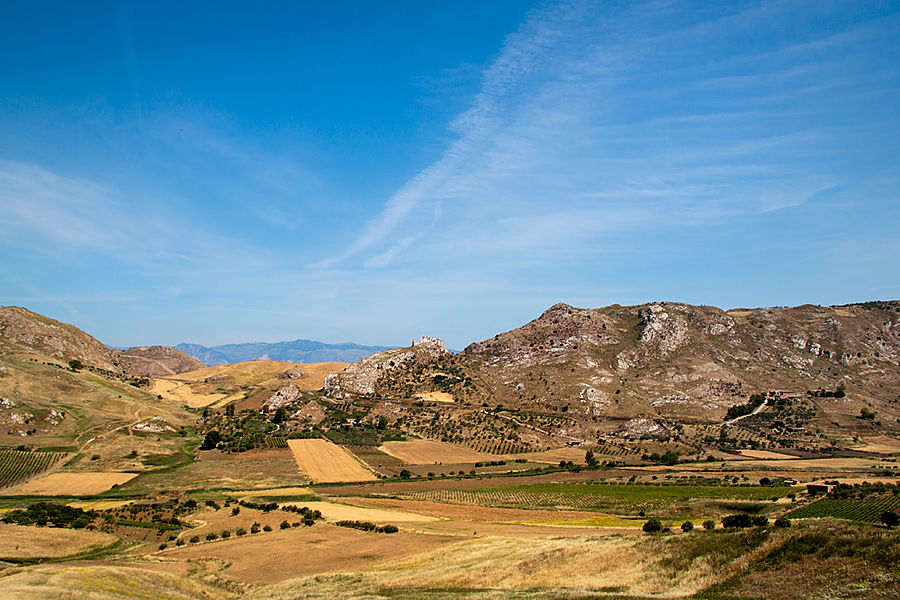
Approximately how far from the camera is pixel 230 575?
150 ft

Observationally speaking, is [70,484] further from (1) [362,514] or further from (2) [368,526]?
(2) [368,526]

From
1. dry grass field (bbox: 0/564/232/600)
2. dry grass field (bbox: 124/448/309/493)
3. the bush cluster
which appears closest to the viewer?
dry grass field (bbox: 0/564/232/600)

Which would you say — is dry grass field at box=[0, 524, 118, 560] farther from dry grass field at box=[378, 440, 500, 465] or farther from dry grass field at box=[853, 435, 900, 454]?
dry grass field at box=[853, 435, 900, 454]

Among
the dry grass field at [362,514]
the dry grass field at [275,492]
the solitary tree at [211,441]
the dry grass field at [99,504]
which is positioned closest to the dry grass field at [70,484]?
the dry grass field at [99,504]

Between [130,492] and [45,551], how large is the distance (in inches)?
1655

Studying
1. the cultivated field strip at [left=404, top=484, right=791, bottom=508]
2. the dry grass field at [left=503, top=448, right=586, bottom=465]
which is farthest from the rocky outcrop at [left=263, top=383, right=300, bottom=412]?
the cultivated field strip at [left=404, top=484, right=791, bottom=508]

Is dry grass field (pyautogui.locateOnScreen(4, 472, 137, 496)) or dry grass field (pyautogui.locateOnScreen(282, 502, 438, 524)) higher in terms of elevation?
dry grass field (pyautogui.locateOnScreen(4, 472, 137, 496))

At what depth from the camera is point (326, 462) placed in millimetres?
123125

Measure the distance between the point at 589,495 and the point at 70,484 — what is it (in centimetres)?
9837

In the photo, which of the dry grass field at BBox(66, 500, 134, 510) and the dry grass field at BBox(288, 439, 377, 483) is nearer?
the dry grass field at BBox(66, 500, 134, 510)

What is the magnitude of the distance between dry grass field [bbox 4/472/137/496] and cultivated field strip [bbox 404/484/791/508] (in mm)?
59282

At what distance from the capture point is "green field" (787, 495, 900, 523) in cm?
6034

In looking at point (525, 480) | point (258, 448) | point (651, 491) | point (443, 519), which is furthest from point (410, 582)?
point (258, 448)

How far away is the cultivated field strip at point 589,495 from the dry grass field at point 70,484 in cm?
5928
